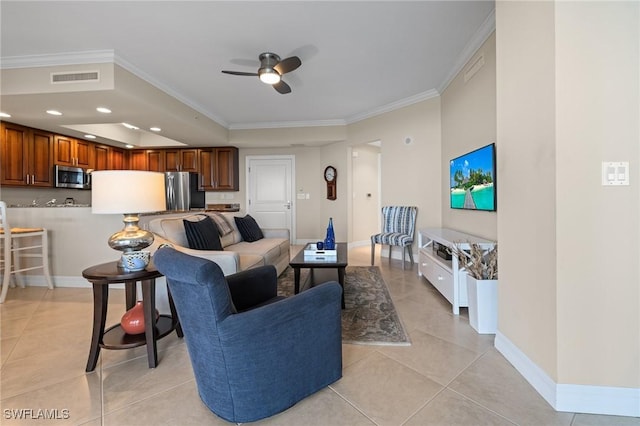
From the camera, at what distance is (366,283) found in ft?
11.0

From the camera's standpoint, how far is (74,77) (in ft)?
9.50

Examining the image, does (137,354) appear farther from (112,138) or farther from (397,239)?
(112,138)

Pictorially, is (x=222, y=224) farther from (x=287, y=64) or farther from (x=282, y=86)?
(x=287, y=64)

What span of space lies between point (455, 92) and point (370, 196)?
305cm

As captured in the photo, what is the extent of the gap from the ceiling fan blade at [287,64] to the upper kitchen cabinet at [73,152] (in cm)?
452

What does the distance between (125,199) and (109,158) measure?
5354 mm

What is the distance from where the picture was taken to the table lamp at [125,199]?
171 centimetres

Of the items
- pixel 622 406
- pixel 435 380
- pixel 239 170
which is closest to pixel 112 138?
pixel 239 170

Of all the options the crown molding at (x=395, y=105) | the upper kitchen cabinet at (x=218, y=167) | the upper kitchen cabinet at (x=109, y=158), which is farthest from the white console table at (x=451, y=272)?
the upper kitchen cabinet at (x=109, y=158)

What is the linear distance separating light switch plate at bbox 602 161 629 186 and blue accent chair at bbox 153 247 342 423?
144 centimetres

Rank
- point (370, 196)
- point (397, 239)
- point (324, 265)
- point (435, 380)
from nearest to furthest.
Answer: point (435, 380) → point (324, 265) → point (397, 239) → point (370, 196)

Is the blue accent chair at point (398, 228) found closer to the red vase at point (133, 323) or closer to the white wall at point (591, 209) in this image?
the white wall at point (591, 209)

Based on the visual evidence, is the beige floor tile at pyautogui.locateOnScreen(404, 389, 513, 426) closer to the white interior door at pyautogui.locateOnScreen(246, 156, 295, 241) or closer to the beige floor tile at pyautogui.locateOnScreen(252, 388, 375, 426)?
the beige floor tile at pyautogui.locateOnScreen(252, 388, 375, 426)

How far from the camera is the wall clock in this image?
228 inches
